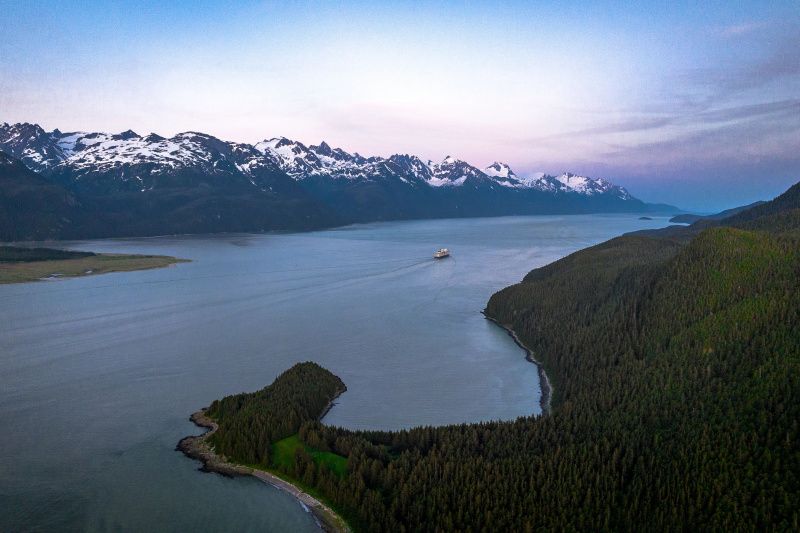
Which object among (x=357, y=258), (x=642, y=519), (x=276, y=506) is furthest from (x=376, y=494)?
(x=357, y=258)

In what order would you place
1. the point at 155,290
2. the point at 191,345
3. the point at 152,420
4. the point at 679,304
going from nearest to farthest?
the point at 152,420
the point at 679,304
the point at 191,345
the point at 155,290

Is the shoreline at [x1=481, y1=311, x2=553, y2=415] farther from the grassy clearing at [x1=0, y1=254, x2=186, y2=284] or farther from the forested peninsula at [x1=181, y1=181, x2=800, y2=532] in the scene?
the grassy clearing at [x1=0, y1=254, x2=186, y2=284]

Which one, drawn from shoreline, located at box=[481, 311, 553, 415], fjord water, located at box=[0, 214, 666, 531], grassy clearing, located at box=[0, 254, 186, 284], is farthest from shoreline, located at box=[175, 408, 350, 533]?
grassy clearing, located at box=[0, 254, 186, 284]

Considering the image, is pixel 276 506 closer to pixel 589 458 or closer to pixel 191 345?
pixel 589 458

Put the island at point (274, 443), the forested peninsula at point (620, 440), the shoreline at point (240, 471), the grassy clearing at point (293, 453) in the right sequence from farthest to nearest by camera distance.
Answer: the grassy clearing at point (293, 453)
the island at point (274, 443)
the shoreline at point (240, 471)
the forested peninsula at point (620, 440)

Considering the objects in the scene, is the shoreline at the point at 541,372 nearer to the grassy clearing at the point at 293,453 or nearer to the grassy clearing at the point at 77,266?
the grassy clearing at the point at 293,453

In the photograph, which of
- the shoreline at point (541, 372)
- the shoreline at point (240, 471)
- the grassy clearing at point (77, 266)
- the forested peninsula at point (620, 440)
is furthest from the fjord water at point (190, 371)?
the grassy clearing at point (77, 266)
